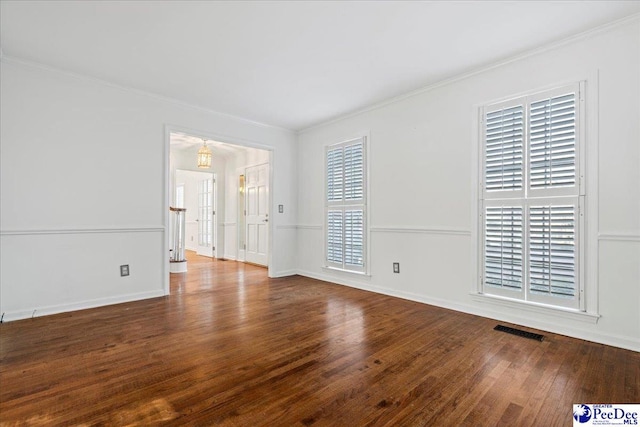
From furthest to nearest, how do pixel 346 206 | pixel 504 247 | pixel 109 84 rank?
pixel 346 206
pixel 109 84
pixel 504 247

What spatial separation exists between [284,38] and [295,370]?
2634mm

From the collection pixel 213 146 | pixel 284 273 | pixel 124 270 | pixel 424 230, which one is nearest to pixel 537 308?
pixel 424 230

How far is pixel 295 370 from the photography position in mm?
2047

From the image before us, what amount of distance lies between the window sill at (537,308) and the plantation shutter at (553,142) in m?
1.08

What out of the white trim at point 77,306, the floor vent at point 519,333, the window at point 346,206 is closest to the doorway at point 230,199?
the window at point 346,206

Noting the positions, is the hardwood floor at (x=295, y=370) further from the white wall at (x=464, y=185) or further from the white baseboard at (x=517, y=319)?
the white wall at (x=464, y=185)

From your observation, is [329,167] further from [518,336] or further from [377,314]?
[518,336]

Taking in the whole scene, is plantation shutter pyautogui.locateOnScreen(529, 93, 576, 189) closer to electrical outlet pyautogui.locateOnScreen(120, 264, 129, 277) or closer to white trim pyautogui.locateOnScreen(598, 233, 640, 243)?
white trim pyautogui.locateOnScreen(598, 233, 640, 243)

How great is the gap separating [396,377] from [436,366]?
349mm

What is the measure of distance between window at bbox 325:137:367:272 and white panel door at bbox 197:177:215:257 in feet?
12.8

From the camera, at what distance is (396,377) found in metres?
1.96

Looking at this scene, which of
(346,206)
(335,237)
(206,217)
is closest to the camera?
(346,206)

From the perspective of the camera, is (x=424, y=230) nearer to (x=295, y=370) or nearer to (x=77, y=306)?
(x=295, y=370)

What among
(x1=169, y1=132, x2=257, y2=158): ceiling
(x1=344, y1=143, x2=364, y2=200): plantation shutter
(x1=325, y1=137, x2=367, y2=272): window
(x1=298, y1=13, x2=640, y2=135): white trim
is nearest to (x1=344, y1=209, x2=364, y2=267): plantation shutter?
(x1=325, y1=137, x2=367, y2=272): window
